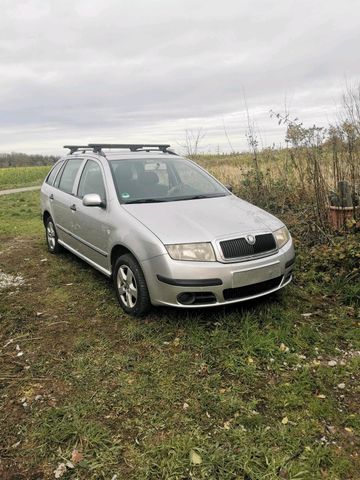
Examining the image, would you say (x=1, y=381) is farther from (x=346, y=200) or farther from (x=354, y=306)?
(x=346, y=200)

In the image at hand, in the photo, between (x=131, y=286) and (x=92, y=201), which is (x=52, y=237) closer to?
(x=92, y=201)

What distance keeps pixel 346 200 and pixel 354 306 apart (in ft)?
5.80

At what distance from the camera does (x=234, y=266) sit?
3.35 metres

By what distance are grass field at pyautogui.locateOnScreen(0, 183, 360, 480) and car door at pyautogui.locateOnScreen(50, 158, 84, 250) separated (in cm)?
112

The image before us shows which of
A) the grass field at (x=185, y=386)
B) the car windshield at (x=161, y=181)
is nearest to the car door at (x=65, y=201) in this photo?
the car windshield at (x=161, y=181)

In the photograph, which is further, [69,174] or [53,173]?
[53,173]

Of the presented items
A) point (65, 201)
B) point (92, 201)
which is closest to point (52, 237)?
point (65, 201)

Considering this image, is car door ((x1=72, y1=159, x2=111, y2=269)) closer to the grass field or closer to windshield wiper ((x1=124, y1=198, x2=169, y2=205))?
windshield wiper ((x1=124, y1=198, x2=169, y2=205))

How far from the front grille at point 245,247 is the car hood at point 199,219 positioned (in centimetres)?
8

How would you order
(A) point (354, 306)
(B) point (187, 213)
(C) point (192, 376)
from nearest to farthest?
(C) point (192, 376) → (B) point (187, 213) → (A) point (354, 306)

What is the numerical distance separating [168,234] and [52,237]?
3.49 metres

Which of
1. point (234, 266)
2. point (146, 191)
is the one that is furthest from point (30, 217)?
point (234, 266)

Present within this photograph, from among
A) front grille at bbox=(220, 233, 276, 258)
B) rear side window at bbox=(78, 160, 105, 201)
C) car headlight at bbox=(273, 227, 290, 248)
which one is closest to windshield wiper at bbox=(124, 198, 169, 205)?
rear side window at bbox=(78, 160, 105, 201)

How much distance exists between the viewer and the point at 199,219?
3.72 meters
